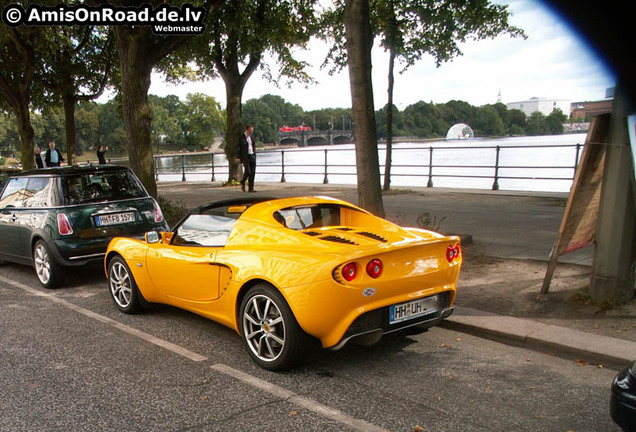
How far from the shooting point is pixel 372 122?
7.63 meters

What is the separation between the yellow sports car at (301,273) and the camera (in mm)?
3697

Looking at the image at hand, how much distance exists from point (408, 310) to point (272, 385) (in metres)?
1.17

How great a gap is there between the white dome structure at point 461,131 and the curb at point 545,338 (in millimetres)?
35096

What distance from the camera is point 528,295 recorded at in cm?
563

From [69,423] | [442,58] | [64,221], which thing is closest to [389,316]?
[69,423]

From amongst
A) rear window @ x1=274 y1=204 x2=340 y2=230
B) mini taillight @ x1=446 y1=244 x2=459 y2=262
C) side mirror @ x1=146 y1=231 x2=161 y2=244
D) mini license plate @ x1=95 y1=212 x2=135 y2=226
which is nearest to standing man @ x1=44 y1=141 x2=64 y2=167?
mini license plate @ x1=95 y1=212 x2=135 y2=226

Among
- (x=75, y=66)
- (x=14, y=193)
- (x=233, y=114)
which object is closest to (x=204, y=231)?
(x=14, y=193)

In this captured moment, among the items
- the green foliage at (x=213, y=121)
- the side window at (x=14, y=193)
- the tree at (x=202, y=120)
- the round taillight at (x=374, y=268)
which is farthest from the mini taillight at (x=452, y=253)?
the tree at (x=202, y=120)

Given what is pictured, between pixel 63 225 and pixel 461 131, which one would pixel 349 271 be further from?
pixel 461 131

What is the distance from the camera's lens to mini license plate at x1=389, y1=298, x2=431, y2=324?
12.8 ft

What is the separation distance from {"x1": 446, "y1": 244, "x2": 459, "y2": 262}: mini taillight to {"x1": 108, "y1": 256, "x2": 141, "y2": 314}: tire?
10.8 ft

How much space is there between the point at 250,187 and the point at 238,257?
12691mm

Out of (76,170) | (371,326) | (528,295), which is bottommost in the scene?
(528,295)

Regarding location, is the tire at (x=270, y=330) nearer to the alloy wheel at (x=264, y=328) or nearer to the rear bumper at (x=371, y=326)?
the alloy wheel at (x=264, y=328)
